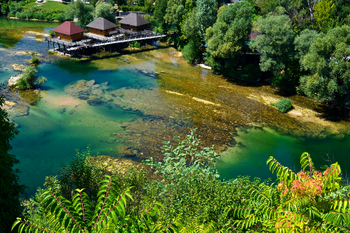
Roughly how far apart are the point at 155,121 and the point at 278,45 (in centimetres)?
2004

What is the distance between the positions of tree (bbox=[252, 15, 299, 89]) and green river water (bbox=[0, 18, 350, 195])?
4.03 metres

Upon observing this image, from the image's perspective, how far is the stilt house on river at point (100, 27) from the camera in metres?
55.0

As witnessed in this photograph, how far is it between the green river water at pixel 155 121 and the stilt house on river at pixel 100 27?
1296cm

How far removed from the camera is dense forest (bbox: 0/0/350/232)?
6297 millimetres

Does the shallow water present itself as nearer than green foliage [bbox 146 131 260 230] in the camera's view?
No

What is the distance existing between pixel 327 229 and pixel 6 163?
49.6 ft

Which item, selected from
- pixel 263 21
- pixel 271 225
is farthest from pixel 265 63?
pixel 271 225

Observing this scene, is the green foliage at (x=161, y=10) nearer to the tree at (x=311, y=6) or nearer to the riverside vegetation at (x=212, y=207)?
the tree at (x=311, y=6)

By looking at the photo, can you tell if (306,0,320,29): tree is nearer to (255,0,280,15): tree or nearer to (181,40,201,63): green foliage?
(255,0,280,15): tree

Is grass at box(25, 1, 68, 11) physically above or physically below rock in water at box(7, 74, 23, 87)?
above

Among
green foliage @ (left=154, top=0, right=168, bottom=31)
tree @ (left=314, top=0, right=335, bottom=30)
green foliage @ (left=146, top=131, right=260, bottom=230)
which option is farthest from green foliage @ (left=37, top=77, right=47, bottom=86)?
tree @ (left=314, top=0, right=335, bottom=30)

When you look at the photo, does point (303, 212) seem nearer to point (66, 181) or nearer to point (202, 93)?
point (66, 181)

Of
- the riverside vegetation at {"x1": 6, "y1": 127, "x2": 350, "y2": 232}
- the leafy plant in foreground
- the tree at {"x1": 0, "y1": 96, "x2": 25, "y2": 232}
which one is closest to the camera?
the riverside vegetation at {"x1": 6, "y1": 127, "x2": 350, "y2": 232}

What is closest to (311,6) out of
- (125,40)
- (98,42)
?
(125,40)
